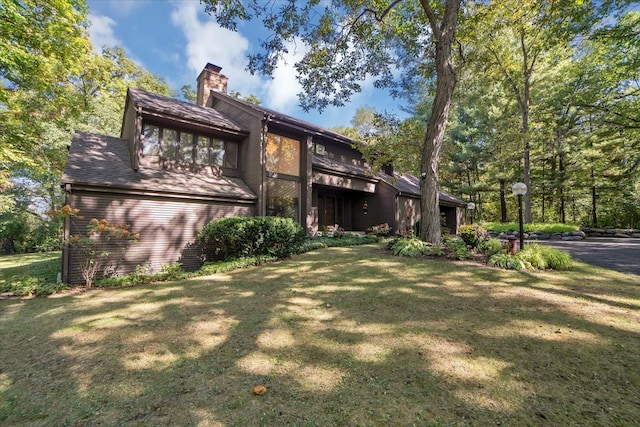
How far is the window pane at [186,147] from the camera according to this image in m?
11.1

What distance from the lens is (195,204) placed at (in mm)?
9859

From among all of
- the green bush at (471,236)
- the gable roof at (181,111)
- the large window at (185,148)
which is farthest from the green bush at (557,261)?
the large window at (185,148)

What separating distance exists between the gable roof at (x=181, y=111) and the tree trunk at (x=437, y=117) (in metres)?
7.59

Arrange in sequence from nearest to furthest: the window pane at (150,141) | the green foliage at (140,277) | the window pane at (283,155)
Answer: the green foliage at (140,277) → the window pane at (150,141) → the window pane at (283,155)

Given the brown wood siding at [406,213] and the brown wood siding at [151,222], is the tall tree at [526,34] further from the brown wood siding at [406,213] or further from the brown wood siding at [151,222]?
the brown wood siding at [151,222]

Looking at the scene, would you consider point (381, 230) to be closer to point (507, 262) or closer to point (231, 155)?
point (507, 262)

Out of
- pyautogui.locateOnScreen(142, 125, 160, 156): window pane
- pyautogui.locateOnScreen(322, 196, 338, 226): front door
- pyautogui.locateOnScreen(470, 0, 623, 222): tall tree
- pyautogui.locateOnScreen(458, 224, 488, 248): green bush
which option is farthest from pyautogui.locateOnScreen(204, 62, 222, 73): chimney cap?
pyautogui.locateOnScreen(458, 224, 488, 248): green bush

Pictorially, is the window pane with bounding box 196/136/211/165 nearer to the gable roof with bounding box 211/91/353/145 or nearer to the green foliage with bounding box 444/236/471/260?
the gable roof with bounding box 211/91/353/145

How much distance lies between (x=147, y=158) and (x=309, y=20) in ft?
25.0

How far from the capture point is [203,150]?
11.6 m

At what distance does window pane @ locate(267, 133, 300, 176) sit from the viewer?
1237cm

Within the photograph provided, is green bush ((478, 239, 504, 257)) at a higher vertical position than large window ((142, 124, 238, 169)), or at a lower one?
lower

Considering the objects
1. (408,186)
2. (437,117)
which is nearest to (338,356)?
(437,117)

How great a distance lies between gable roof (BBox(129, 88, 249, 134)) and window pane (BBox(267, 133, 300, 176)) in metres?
1.25
